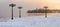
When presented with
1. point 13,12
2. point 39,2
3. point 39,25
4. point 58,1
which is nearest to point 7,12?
point 13,12

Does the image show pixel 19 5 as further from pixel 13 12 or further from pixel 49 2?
pixel 49 2

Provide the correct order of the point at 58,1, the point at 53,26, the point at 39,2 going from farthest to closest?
1. the point at 39,2
2. the point at 58,1
3. the point at 53,26

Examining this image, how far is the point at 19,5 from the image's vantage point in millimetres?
3633

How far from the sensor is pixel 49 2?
354cm

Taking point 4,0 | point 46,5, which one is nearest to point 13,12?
point 4,0

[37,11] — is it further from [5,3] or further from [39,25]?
[39,25]

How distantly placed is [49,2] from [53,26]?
192 centimetres

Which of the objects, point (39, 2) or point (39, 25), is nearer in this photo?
point (39, 25)

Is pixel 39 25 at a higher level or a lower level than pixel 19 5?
lower

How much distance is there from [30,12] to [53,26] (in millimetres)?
2093

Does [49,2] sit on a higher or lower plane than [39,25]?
higher

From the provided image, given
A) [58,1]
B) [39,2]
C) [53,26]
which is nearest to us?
[53,26]

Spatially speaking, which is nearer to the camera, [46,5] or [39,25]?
[39,25]

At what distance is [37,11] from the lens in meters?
3.75
